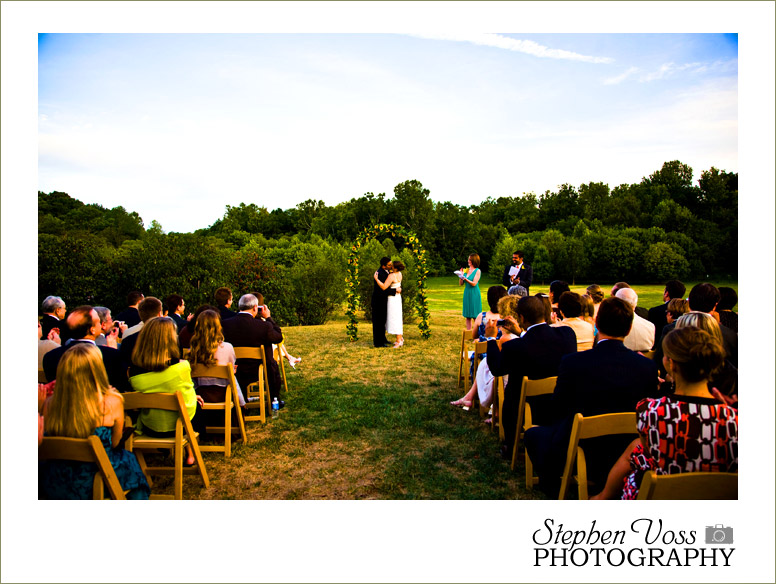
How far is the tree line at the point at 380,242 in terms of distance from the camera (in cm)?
1389

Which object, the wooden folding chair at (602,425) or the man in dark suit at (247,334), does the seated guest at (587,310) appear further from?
the man in dark suit at (247,334)

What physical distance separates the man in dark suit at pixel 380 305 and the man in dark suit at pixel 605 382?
730 cm

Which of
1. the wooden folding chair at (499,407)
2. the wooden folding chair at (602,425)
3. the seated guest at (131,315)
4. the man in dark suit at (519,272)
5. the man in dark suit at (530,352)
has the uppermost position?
the man in dark suit at (519,272)

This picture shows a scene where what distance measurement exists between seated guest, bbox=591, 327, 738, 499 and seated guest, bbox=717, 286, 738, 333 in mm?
2521

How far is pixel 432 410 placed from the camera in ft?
20.0

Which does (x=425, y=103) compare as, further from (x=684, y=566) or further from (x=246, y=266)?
(x=246, y=266)

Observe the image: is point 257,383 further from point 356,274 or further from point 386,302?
point 356,274

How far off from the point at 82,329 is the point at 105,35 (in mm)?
2508

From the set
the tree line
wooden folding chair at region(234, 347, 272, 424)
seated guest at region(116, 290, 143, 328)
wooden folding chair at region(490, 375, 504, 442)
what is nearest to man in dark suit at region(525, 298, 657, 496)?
wooden folding chair at region(490, 375, 504, 442)

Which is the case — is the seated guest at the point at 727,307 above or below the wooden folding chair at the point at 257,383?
above

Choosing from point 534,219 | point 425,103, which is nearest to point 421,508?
point 425,103

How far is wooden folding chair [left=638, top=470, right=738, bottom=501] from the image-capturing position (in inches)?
86.7

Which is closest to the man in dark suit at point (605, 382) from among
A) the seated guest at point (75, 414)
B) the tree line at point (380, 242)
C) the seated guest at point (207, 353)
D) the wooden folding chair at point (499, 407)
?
the wooden folding chair at point (499, 407)

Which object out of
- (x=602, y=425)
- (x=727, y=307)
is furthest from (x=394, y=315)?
(x=602, y=425)
